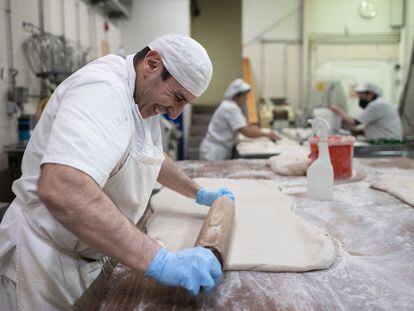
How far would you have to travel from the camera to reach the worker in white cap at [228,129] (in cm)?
410

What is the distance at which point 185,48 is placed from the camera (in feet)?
3.74

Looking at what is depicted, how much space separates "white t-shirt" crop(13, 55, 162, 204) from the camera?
0.88 meters

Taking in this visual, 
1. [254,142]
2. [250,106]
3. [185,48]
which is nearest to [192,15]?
[250,106]

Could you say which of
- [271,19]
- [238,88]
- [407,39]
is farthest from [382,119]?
[271,19]

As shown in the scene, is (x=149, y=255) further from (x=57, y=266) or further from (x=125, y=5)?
(x=125, y=5)

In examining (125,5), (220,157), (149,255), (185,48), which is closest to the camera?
(149,255)

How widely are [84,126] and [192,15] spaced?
26.5ft

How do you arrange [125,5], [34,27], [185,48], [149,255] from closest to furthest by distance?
1. [149,255]
2. [185,48]
3. [34,27]
4. [125,5]

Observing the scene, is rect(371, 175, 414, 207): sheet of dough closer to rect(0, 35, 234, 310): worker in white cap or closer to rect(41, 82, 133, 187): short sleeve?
rect(0, 35, 234, 310): worker in white cap

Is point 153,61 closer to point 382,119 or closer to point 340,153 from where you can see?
point 340,153

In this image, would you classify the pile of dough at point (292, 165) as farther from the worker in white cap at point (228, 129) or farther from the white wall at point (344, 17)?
the white wall at point (344, 17)

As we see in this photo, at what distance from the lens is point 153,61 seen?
116 centimetres

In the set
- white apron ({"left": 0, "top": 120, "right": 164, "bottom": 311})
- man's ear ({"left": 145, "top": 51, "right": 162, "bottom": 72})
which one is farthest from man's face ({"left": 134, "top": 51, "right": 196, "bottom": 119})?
white apron ({"left": 0, "top": 120, "right": 164, "bottom": 311})

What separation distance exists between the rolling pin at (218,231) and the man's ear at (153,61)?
0.48 meters
